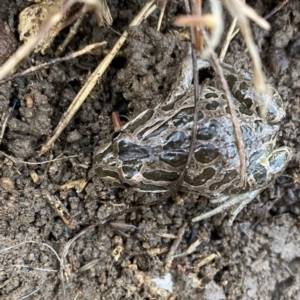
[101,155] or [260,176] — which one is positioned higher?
[260,176]

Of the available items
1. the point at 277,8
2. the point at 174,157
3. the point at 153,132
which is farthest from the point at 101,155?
the point at 277,8

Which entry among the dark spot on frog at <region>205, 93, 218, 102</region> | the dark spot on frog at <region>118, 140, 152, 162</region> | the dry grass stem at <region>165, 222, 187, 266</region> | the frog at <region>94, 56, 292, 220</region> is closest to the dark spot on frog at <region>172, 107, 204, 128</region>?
the frog at <region>94, 56, 292, 220</region>

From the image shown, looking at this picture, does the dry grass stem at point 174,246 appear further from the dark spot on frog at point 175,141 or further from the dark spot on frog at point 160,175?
the dark spot on frog at point 175,141

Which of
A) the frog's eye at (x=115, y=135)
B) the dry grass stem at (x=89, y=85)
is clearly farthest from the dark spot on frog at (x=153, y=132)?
the dry grass stem at (x=89, y=85)

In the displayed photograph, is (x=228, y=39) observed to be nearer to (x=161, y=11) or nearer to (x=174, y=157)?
(x=161, y=11)

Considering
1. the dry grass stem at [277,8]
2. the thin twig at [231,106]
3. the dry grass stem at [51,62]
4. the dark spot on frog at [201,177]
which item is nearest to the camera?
the thin twig at [231,106]

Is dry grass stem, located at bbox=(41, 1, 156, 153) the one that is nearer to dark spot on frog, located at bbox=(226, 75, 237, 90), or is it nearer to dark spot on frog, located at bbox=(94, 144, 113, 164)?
dark spot on frog, located at bbox=(94, 144, 113, 164)
